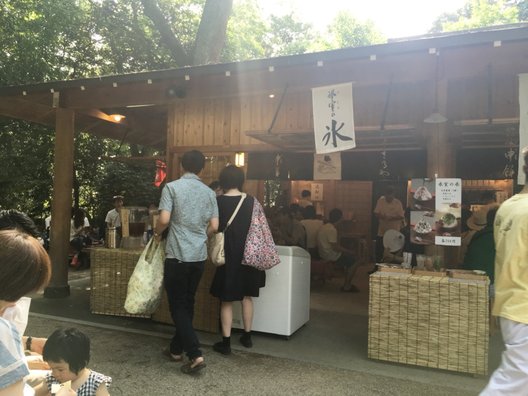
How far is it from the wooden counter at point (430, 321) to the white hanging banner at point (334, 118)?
1.68 m

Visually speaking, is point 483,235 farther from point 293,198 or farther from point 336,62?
point 293,198

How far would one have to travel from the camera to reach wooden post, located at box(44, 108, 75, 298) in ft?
22.3

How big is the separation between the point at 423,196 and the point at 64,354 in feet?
13.8

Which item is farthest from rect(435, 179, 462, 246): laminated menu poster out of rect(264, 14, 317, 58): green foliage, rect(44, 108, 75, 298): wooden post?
rect(264, 14, 317, 58): green foliage

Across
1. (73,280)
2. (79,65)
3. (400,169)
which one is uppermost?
(79,65)

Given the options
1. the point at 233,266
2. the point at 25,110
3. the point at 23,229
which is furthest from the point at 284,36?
the point at 23,229

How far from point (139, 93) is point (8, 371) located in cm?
576

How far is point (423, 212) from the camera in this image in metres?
5.11

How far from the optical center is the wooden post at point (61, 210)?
679 cm

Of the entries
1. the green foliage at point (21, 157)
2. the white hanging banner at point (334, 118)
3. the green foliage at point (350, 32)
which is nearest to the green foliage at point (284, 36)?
the green foliage at point (350, 32)

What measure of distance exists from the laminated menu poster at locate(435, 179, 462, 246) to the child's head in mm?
3783

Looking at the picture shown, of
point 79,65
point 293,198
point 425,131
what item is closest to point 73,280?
point 293,198

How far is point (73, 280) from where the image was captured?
8672 millimetres

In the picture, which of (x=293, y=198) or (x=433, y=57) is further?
(x=293, y=198)
